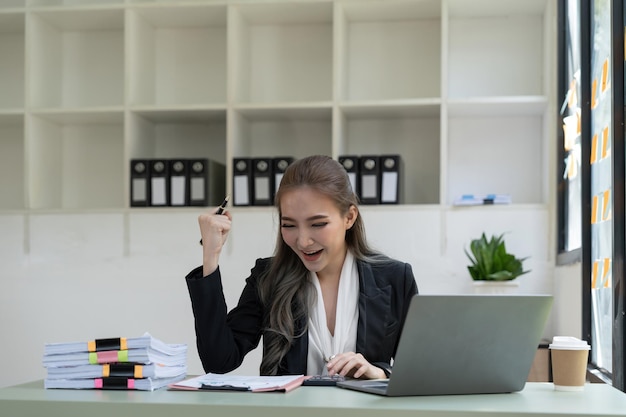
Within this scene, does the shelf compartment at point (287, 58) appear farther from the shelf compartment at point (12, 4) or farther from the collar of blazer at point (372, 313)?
the collar of blazer at point (372, 313)

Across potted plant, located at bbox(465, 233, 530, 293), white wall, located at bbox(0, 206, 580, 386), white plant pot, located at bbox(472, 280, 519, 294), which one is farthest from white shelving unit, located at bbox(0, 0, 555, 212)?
white plant pot, located at bbox(472, 280, 519, 294)

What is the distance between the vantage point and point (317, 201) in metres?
2.10

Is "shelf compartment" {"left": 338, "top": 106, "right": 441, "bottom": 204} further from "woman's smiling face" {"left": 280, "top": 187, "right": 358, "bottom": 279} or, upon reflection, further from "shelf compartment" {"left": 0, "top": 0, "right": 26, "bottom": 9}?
"woman's smiling face" {"left": 280, "top": 187, "right": 358, "bottom": 279}

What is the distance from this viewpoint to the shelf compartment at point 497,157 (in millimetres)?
4363

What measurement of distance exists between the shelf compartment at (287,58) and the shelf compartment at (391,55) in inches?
5.0

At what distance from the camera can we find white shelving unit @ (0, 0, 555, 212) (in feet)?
14.1

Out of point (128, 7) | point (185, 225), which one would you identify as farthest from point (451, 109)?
point (128, 7)

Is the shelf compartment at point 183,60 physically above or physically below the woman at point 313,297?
above

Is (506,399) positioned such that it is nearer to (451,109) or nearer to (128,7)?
(451,109)

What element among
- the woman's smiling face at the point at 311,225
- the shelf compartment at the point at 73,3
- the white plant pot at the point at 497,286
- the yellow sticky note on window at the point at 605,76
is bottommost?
the white plant pot at the point at 497,286

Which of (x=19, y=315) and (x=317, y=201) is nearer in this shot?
(x=317, y=201)

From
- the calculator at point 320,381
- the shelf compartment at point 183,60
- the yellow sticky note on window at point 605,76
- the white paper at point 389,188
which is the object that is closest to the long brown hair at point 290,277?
the calculator at point 320,381

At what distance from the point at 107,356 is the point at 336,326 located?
665mm

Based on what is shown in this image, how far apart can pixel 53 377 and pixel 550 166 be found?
2.93 meters
